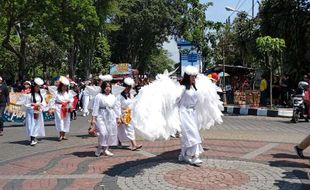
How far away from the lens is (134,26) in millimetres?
51656

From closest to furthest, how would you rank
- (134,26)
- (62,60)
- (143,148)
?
(143,148), (134,26), (62,60)

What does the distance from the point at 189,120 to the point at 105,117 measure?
2212 millimetres

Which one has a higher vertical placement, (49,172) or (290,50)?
(290,50)

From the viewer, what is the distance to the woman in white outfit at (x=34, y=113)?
12688 millimetres

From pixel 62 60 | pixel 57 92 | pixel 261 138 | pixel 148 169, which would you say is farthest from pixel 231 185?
pixel 62 60

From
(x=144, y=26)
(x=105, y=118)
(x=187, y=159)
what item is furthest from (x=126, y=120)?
(x=144, y=26)

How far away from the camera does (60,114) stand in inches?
534

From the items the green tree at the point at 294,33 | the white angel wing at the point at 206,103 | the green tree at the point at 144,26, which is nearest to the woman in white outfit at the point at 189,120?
the white angel wing at the point at 206,103

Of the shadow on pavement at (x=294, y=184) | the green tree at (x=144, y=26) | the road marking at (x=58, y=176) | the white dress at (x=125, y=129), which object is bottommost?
the road marking at (x=58, y=176)

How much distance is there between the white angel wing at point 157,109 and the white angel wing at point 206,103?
0.77 meters

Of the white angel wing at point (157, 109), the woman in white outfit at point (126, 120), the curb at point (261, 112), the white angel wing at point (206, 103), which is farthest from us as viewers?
the curb at point (261, 112)

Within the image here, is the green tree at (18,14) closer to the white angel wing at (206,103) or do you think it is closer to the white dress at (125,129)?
the white dress at (125,129)

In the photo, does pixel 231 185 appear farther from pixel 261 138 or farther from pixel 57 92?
pixel 57 92

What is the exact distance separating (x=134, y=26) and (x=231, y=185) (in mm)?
44957
